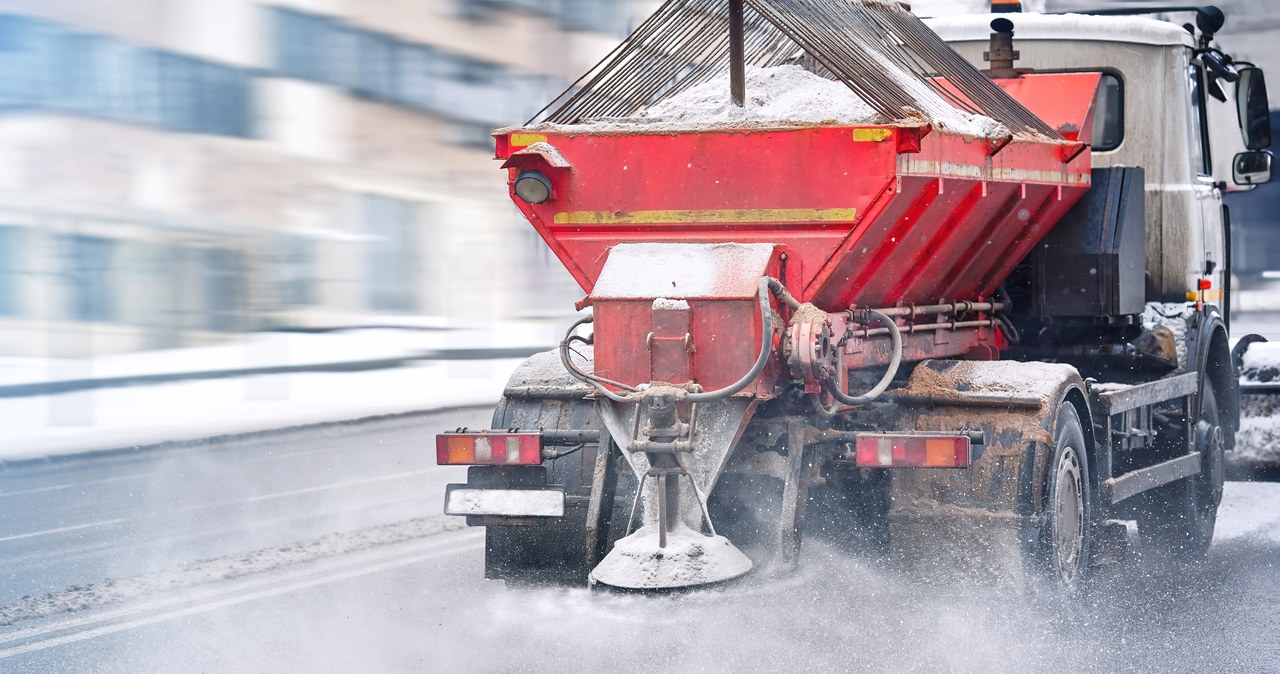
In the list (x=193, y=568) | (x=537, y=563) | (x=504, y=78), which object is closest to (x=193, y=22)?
(x=504, y=78)

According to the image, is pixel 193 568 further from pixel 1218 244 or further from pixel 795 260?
pixel 1218 244

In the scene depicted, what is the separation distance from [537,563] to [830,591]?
4.36 ft

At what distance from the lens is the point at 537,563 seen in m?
7.01

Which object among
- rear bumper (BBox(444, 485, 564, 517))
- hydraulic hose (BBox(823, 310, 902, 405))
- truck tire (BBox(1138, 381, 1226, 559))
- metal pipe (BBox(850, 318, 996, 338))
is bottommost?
truck tire (BBox(1138, 381, 1226, 559))

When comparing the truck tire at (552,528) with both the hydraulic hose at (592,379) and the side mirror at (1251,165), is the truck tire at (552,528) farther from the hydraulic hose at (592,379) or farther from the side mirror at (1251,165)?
the side mirror at (1251,165)

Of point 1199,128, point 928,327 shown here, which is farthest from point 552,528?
point 1199,128

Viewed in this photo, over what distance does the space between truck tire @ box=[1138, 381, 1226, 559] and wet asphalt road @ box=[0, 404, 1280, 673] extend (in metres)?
0.20

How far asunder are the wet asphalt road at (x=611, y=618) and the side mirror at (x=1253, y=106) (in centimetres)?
230

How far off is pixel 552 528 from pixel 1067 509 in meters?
2.18

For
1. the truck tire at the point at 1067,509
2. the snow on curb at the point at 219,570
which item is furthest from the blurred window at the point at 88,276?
the truck tire at the point at 1067,509

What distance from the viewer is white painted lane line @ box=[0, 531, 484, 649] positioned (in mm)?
7065

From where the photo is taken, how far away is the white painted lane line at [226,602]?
671 cm

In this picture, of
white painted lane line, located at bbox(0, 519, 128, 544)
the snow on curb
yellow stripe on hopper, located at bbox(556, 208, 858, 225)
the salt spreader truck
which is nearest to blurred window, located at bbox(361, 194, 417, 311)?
white painted lane line, located at bbox(0, 519, 128, 544)

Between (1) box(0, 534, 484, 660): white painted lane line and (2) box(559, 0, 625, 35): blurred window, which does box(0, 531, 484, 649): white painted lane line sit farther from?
(2) box(559, 0, 625, 35): blurred window
